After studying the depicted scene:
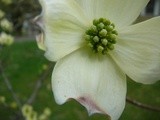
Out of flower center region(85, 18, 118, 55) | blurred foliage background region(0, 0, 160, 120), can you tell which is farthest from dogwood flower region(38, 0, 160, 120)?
blurred foliage background region(0, 0, 160, 120)

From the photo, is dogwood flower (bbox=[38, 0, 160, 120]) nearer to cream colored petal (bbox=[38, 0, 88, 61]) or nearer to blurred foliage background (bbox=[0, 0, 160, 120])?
cream colored petal (bbox=[38, 0, 88, 61])

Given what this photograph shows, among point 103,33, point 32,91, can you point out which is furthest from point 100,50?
point 32,91

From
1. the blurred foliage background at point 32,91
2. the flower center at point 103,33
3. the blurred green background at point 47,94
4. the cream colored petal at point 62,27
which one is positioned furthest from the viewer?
the blurred green background at point 47,94

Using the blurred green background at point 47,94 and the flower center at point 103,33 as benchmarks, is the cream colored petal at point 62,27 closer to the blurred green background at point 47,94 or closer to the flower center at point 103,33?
the flower center at point 103,33

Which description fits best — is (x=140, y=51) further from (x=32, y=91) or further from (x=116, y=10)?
(x=32, y=91)

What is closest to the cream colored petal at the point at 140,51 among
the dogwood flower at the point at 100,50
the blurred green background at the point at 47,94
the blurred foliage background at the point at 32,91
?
the dogwood flower at the point at 100,50

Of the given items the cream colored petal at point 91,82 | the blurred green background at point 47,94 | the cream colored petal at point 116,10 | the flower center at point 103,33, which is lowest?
the blurred green background at point 47,94

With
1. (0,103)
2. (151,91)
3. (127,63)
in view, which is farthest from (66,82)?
(151,91)

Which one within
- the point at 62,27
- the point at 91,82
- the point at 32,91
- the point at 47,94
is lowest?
the point at 47,94

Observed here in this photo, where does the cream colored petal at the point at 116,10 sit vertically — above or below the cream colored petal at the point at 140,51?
above
